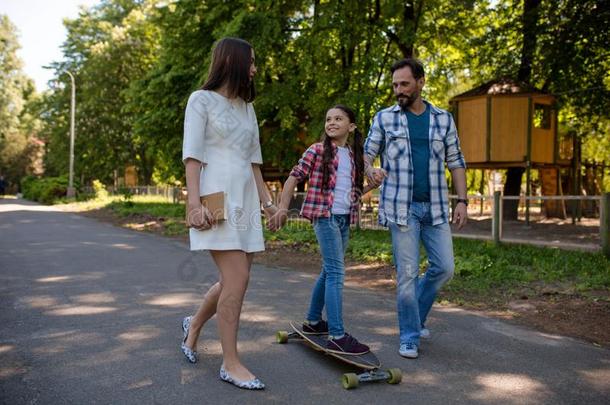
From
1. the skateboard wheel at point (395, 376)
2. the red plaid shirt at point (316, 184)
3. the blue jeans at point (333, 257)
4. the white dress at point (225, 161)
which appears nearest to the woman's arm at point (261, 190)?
the white dress at point (225, 161)

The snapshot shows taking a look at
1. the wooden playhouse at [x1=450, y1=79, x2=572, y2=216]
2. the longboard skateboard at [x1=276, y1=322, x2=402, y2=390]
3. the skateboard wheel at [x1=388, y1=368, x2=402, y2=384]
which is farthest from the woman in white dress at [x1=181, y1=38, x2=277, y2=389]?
the wooden playhouse at [x1=450, y1=79, x2=572, y2=216]

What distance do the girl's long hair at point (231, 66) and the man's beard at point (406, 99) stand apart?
137 centimetres

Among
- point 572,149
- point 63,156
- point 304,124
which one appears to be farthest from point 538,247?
point 63,156

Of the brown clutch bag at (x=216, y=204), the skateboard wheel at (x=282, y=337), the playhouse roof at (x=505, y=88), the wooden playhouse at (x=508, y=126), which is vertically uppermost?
the playhouse roof at (x=505, y=88)

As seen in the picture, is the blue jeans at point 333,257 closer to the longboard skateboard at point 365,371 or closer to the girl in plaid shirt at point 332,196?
the girl in plaid shirt at point 332,196

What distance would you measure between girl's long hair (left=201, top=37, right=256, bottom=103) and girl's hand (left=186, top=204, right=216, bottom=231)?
29.8 inches

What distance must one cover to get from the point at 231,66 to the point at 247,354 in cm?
213

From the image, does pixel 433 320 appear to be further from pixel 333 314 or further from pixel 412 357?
pixel 333 314

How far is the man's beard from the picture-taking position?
4.53m

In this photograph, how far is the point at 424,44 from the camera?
66.8 ft

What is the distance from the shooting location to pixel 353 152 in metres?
4.52

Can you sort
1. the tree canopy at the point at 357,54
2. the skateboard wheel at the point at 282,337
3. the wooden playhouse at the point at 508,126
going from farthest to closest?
the wooden playhouse at the point at 508,126 → the tree canopy at the point at 357,54 → the skateboard wheel at the point at 282,337

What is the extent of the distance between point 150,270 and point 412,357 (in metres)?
5.13

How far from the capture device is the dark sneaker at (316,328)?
15.0 ft
